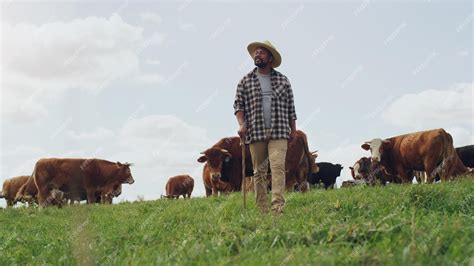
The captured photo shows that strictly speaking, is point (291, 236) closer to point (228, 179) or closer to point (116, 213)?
point (116, 213)

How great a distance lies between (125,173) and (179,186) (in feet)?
33.1

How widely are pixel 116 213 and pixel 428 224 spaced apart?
9422mm

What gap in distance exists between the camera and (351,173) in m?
33.3

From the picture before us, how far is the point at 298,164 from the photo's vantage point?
691 inches

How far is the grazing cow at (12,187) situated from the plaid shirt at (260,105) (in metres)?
30.5

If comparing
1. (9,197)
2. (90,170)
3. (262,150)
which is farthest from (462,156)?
(9,197)

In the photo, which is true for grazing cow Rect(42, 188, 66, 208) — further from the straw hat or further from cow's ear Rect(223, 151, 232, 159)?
the straw hat

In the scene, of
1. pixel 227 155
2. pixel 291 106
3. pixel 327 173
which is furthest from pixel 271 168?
pixel 327 173

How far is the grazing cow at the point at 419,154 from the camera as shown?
18141 mm

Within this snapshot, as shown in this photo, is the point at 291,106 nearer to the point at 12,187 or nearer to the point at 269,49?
the point at 269,49

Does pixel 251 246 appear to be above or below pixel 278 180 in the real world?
below

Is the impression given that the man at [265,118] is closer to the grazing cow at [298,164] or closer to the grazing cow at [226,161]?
the grazing cow at [226,161]

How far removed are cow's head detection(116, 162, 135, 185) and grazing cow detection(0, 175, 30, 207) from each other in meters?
13.1

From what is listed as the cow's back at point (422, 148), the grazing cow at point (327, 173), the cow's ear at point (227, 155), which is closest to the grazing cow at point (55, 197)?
the cow's ear at point (227, 155)
